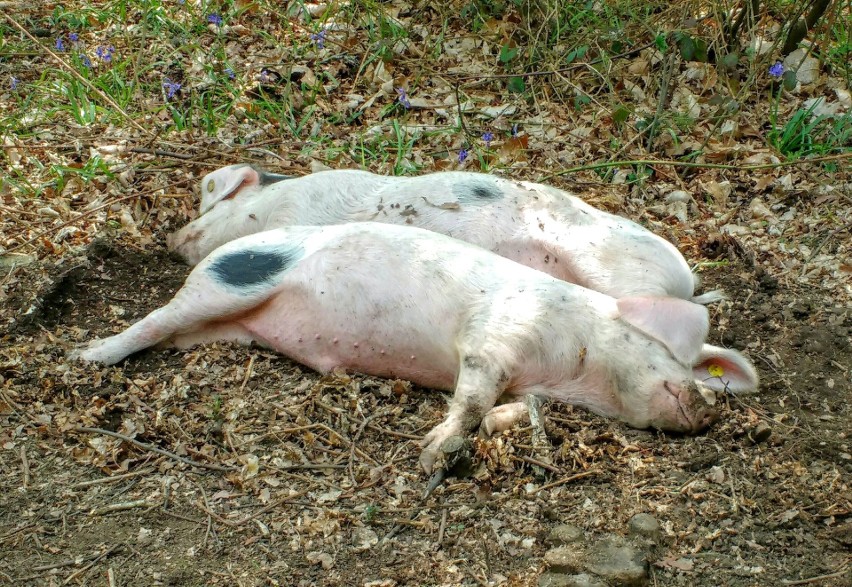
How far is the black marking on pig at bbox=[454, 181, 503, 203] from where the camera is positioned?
475 centimetres

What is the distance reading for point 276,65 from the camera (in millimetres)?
6602

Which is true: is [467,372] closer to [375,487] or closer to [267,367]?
[375,487]

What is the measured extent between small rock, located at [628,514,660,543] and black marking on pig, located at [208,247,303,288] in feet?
6.17

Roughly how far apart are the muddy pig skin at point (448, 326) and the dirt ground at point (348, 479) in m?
0.10

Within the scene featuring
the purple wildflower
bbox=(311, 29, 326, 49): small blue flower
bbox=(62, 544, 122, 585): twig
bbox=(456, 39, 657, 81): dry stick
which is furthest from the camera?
bbox=(311, 29, 326, 49): small blue flower

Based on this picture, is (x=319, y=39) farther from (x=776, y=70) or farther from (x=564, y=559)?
(x=564, y=559)

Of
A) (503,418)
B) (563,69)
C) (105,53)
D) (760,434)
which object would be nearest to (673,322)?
(760,434)

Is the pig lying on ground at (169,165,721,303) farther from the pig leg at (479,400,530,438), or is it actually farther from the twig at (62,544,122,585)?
the twig at (62,544,122,585)

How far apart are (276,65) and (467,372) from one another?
375 cm

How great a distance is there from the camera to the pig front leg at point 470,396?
343 cm

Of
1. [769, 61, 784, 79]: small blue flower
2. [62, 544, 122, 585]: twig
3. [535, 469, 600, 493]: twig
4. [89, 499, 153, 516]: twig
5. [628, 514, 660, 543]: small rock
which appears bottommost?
[89, 499, 153, 516]: twig

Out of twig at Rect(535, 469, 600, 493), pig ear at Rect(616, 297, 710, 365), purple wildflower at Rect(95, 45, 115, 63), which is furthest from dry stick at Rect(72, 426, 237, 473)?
purple wildflower at Rect(95, 45, 115, 63)

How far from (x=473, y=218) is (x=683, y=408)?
1572 mm

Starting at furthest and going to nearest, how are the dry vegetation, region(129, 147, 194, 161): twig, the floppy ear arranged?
1. region(129, 147, 194, 161): twig
2. the floppy ear
3. the dry vegetation
